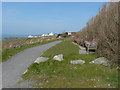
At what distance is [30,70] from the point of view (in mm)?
4859

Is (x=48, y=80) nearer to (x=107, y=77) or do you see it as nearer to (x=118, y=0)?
(x=107, y=77)

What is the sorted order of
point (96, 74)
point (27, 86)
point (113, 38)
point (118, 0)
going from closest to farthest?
point (27, 86)
point (96, 74)
point (113, 38)
point (118, 0)

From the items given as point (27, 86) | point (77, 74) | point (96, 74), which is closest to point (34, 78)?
point (27, 86)

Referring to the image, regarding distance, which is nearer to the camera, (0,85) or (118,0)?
(0,85)

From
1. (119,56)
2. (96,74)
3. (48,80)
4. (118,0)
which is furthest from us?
(118,0)

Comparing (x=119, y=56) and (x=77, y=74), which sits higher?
(x=119, y=56)

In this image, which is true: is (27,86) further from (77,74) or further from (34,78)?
(77,74)

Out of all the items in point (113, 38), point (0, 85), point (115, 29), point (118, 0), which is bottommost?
point (0, 85)

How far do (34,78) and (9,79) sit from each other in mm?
1123

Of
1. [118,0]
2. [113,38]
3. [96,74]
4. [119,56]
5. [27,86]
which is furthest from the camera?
[118,0]

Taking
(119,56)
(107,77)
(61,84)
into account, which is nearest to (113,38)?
(119,56)

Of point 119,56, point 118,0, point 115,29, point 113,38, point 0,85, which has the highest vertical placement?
point 118,0

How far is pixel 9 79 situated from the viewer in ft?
13.1

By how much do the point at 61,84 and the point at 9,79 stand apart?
242 cm
